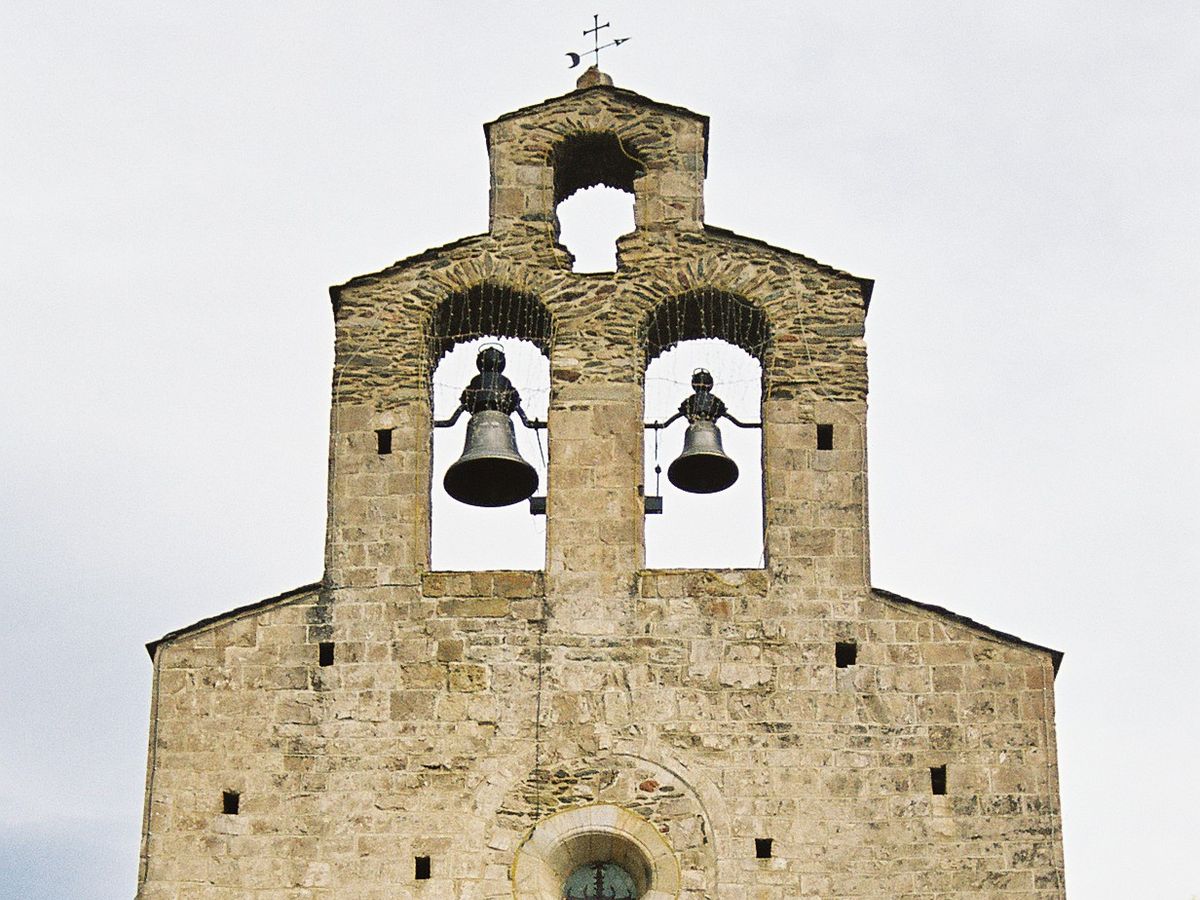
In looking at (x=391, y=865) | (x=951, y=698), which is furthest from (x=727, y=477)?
(x=391, y=865)

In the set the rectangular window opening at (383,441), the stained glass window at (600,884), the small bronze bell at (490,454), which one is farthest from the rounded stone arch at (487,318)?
the stained glass window at (600,884)

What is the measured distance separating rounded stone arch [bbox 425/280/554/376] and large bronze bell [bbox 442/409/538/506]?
2.20 ft

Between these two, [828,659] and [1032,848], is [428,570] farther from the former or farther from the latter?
[1032,848]

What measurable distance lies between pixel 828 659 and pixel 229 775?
443 cm

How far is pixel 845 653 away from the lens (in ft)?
72.6

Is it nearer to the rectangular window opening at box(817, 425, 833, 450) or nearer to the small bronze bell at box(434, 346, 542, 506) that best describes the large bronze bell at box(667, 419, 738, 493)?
the rectangular window opening at box(817, 425, 833, 450)

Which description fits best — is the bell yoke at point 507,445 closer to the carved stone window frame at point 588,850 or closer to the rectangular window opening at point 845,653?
the rectangular window opening at point 845,653

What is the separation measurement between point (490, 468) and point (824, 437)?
2.55 meters

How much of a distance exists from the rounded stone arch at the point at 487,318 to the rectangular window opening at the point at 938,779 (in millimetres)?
4443

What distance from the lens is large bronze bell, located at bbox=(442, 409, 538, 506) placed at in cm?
2292

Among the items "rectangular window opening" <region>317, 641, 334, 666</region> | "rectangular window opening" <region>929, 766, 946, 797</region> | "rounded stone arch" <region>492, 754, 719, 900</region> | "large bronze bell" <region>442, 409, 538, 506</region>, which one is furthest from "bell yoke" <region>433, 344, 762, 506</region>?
"rectangular window opening" <region>929, 766, 946, 797</region>

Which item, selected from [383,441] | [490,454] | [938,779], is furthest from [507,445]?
[938,779]

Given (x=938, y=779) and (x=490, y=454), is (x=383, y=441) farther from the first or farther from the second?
(x=938, y=779)

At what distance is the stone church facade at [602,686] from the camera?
70.3 ft
